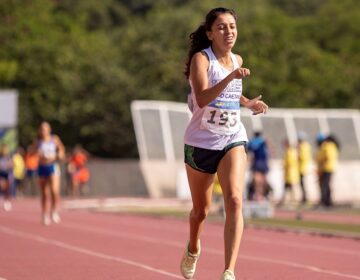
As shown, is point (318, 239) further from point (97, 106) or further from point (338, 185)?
point (97, 106)

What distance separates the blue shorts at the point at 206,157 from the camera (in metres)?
11.4

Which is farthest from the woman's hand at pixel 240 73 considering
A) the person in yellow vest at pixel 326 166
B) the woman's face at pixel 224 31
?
the person in yellow vest at pixel 326 166

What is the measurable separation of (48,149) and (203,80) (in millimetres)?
14181

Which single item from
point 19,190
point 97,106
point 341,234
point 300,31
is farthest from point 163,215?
point 300,31

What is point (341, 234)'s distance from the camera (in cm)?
2095

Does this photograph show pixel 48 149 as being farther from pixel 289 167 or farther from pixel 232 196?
pixel 232 196

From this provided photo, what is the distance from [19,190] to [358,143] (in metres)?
14.4

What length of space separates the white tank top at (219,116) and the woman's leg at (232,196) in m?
0.13

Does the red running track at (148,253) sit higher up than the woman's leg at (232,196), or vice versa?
the woman's leg at (232,196)

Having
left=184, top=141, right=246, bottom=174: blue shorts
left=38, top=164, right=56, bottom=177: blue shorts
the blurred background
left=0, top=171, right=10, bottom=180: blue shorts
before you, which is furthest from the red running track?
the blurred background

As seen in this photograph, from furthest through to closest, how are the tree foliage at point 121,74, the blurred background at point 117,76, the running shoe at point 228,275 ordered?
the tree foliage at point 121,74
the blurred background at point 117,76
the running shoe at point 228,275

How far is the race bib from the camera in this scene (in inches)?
446

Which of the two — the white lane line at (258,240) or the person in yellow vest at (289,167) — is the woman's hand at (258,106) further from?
the person in yellow vest at (289,167)

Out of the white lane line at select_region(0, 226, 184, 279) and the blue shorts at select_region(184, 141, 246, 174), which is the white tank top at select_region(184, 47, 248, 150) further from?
the white lane line at select_region(0, 226, 184, 279)
